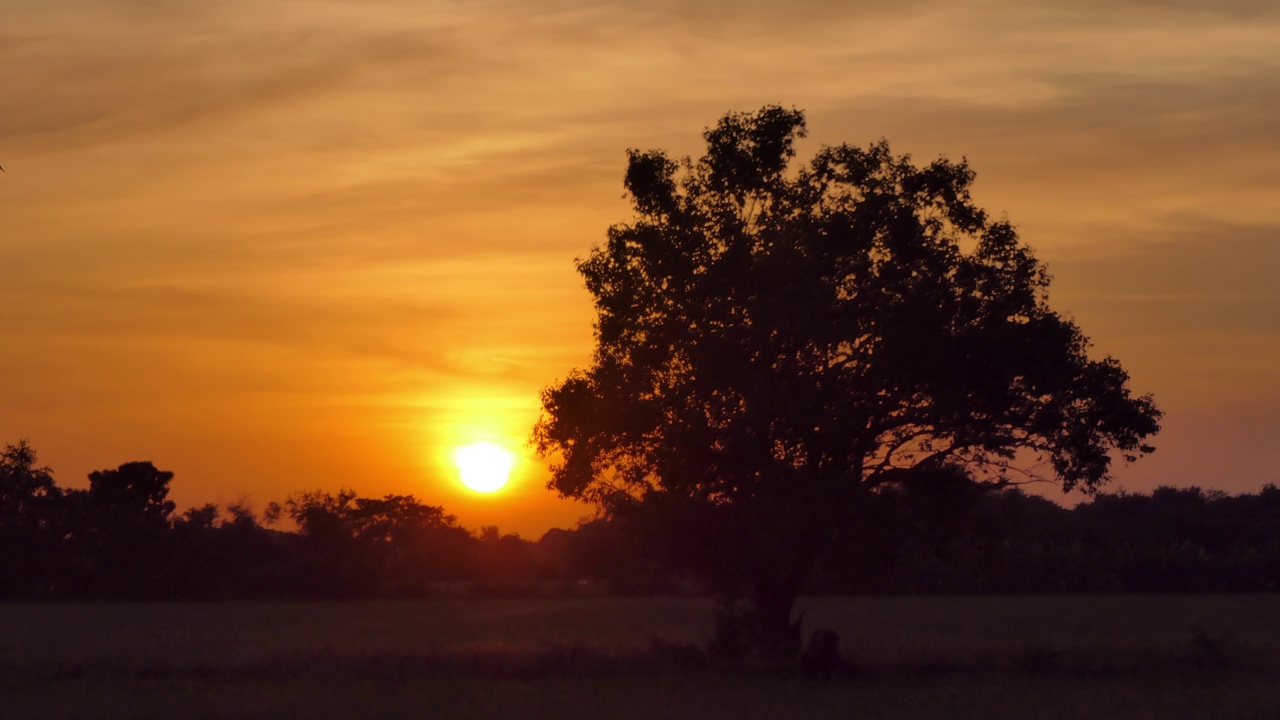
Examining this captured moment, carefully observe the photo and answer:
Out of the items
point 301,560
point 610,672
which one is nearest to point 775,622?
point 610,672

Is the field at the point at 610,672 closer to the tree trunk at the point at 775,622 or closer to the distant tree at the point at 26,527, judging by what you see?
the tree trunk at the point at 775,622

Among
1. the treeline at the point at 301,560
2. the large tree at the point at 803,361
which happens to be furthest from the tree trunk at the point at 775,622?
the treeline at the point at 301,560

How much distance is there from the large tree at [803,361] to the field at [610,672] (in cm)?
357

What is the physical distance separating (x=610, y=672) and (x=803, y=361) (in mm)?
7886

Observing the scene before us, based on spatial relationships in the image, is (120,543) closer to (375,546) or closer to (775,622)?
(375,546)

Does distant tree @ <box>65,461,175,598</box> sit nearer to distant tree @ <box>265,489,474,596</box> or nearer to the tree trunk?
distant tree @ <box>265,489,474,596</box>

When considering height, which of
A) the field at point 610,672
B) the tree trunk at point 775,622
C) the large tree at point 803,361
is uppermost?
the large tree at point 803,361

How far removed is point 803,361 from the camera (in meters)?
29.7

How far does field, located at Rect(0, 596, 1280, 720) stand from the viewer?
23.2 meters

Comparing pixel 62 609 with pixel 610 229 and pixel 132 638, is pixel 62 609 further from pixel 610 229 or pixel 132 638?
pixel 610 229

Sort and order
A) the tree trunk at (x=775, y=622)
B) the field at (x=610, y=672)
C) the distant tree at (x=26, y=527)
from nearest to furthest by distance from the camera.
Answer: the field at (x=610, y=672)
the tree trunk at (x=775, y=622)
the distant tree at (x=26, y=527)

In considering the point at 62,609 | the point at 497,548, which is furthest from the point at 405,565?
the point at 62,609

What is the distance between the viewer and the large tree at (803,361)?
29.0 meters

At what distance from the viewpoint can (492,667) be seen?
95.6 ft
